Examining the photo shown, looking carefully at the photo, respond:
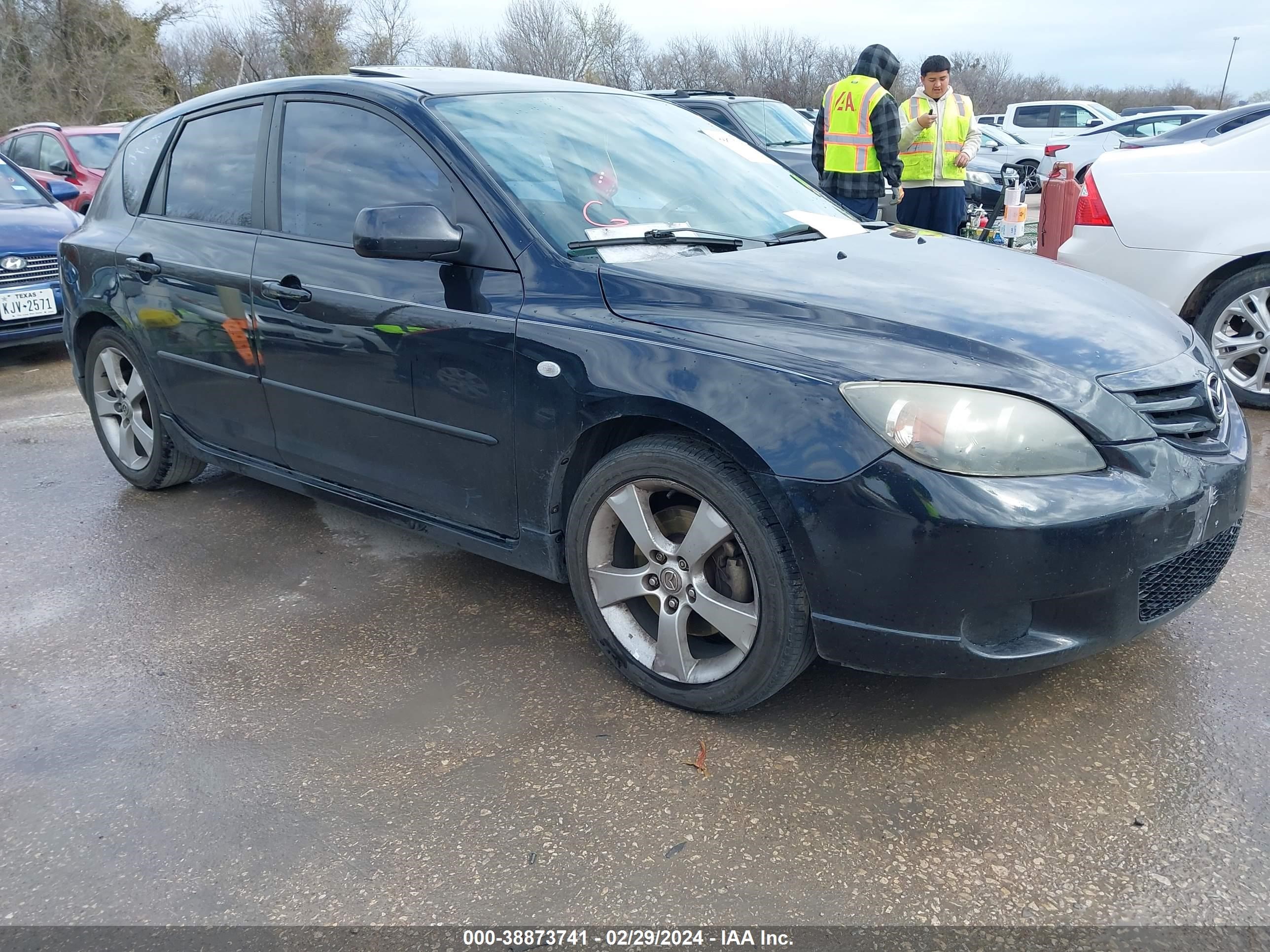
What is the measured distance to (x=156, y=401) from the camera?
433 centimetres

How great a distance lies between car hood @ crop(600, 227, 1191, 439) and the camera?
7.77 ft

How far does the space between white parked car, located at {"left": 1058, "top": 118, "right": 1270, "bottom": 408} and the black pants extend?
69.6 inches

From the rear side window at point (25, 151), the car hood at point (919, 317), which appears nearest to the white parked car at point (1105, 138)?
the car hood at point (919, 317)

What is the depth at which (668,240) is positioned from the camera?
120 inches

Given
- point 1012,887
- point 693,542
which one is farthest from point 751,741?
point 1012,887

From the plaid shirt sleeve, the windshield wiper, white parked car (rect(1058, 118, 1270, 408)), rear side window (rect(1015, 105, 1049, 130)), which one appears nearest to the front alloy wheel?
the windshield wiper

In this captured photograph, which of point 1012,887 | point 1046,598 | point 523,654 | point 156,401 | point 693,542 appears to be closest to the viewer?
point 1012,887

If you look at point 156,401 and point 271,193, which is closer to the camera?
point 271,193

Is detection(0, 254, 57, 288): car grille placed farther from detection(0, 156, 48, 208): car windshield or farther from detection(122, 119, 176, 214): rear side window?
detection(122, 119, 176, 214): rear side window

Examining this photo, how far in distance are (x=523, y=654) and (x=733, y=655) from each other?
2.48ft

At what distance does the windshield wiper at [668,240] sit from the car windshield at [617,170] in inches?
1.1

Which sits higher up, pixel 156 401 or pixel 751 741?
pixel 156 401

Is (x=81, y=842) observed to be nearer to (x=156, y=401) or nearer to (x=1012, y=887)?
(x=1012, y=887)

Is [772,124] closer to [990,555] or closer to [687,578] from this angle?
[687,578]
